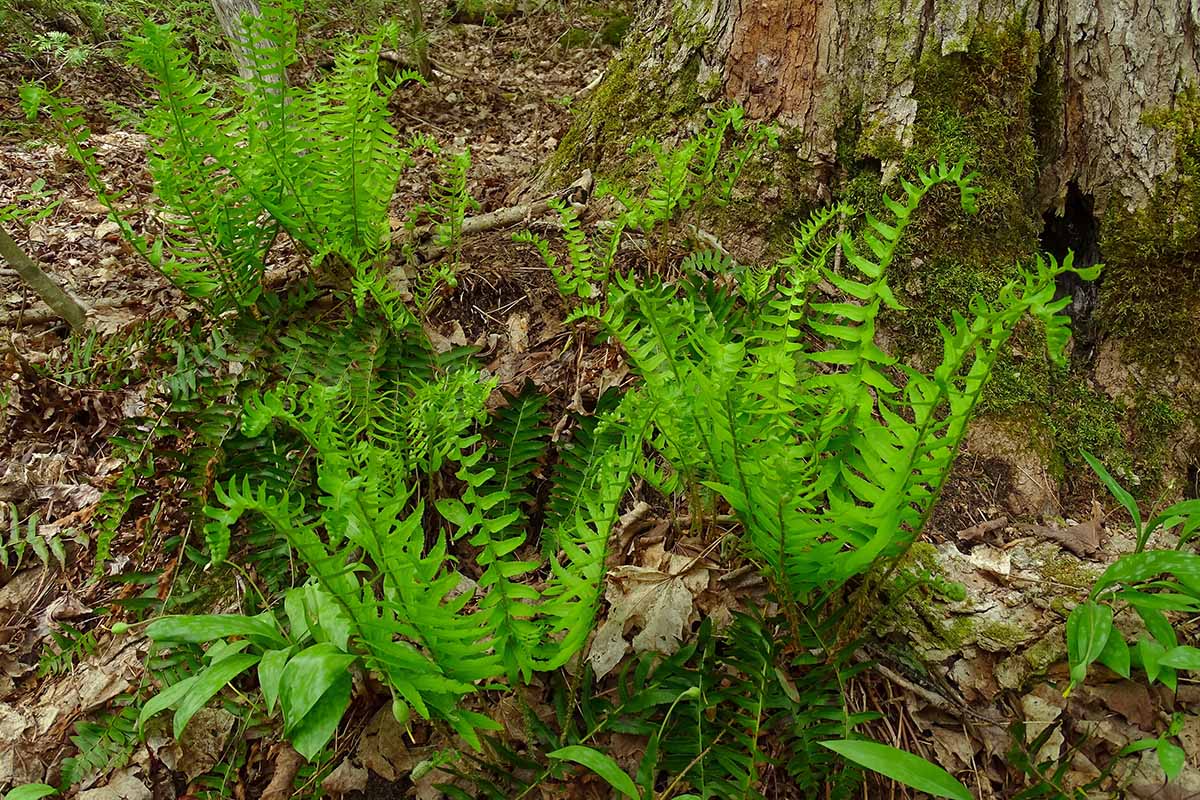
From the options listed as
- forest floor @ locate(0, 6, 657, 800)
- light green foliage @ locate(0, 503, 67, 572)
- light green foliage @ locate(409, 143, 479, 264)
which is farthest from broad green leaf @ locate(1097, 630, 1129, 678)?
light green foliage @ locate(0, 503, 67, 572)

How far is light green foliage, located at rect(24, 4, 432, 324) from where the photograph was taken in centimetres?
217

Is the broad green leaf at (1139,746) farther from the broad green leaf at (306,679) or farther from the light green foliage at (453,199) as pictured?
the light green foliage at (453,199)

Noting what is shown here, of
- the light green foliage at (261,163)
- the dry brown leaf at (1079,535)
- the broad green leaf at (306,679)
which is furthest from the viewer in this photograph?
the light green foliage at (261,163)

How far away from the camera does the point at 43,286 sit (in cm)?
263

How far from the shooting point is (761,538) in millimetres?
1566

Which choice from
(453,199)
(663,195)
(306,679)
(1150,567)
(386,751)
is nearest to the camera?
(306,679)

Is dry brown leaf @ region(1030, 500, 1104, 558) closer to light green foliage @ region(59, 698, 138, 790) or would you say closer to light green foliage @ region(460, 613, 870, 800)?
light green foliage @ region(460, 613, 870, 800)

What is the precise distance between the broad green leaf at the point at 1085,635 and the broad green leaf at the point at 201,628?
5.30 ft

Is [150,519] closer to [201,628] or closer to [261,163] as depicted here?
[201,628]

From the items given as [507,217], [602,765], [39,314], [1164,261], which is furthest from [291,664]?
[1164,261]

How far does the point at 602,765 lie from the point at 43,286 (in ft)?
8.35

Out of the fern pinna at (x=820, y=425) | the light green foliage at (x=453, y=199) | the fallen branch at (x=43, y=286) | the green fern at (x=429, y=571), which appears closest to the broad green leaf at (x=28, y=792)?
the green fern at (x=429, y=571)

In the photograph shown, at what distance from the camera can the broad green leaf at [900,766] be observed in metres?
1.35

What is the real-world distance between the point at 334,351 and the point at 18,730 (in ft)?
4.23
